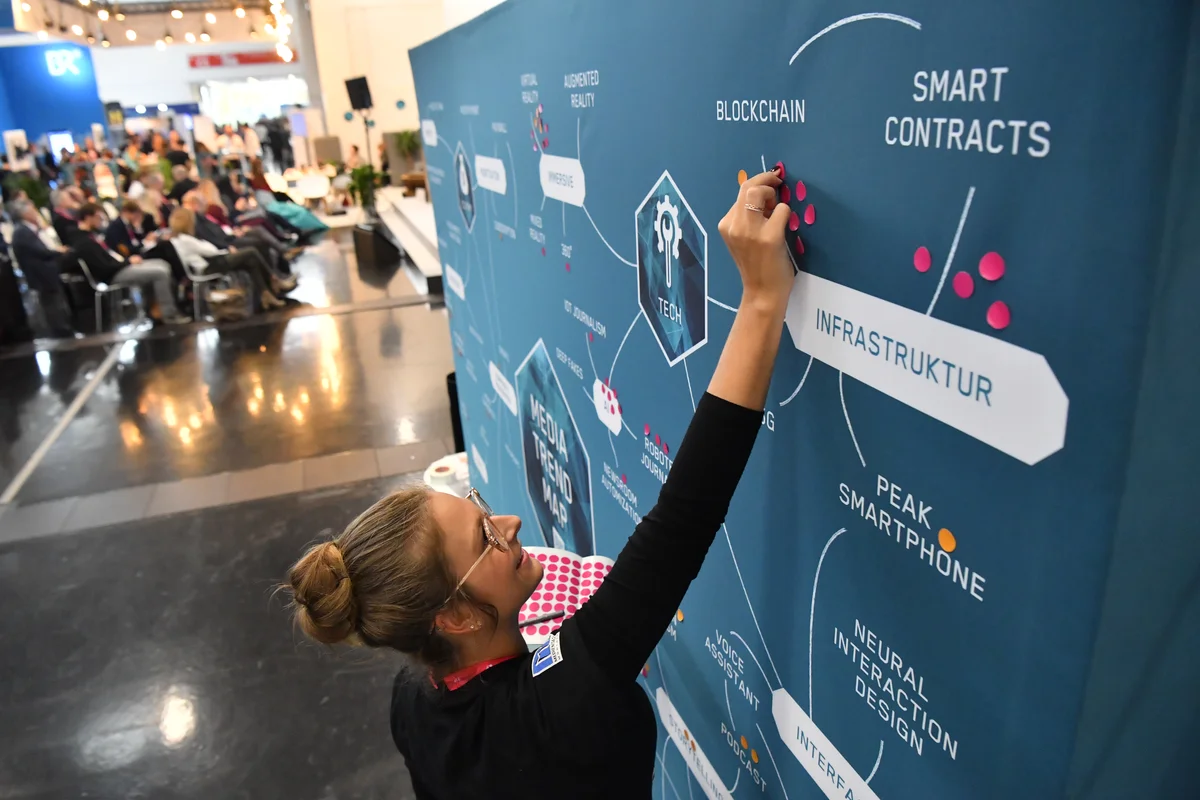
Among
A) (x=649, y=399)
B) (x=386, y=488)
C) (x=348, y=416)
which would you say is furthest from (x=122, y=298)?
(x=649, y=399)

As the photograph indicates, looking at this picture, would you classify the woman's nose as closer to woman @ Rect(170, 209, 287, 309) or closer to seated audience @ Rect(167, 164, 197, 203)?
woman @ Rect(170, 209, 287, 309)

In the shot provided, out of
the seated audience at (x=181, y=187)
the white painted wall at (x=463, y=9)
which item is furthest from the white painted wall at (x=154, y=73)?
the white painted wall at (x=463, y=9)

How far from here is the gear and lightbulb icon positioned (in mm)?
1335

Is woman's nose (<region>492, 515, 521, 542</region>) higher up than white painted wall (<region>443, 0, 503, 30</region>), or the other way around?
white painted wall (<region>443, 0, 503, 30</region>)

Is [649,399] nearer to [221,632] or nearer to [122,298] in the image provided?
[221,632]

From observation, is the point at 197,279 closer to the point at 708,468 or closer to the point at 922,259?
the point at 708,468

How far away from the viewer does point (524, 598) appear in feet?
4.10

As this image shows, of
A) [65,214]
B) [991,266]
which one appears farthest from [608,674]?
[65,214]

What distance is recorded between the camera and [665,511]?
1079 millimetres

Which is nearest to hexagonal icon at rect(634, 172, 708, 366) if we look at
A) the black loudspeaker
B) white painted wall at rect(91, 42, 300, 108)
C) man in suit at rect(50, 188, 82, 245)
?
man in suit at rect(50, 188, 82, 245)

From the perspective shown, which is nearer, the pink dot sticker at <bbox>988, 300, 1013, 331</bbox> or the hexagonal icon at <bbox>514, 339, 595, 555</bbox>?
the pink dot sticker at <bbox>988, 300, 1013, 331</bbox>

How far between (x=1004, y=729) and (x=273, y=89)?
35726 mm

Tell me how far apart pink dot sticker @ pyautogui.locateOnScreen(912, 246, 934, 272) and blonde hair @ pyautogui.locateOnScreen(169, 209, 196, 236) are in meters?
9.48

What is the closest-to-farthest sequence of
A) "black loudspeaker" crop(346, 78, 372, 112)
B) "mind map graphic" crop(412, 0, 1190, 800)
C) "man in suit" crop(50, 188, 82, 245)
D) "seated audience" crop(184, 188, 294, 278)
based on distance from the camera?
"mind map graphic" crop(412, 0, 1190, 800) → "man in suit" crop(50, 188, 82, 245) → "seated audience" crop(184, 188, 294, 278) → "black loudspeaker" crop(346, 78, 372, 112)
